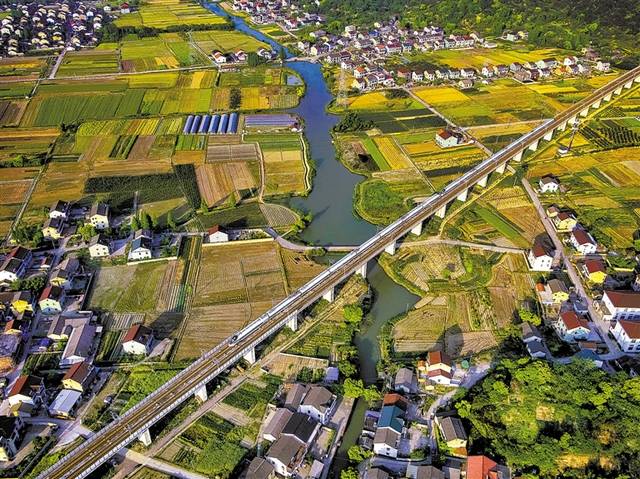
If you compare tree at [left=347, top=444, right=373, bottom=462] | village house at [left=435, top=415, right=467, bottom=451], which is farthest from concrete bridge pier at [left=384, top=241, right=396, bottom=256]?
tree at [left=347, top=444, right=373, bottom=462]

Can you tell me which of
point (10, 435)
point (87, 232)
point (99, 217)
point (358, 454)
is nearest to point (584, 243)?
point (358, 454)

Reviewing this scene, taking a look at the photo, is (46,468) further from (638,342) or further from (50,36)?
(50,36)

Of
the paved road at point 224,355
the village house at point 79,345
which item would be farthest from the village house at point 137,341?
the paved road at point 224,355

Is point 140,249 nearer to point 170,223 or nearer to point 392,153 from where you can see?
point 170,223

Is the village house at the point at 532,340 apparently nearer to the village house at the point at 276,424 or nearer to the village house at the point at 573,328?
the village house at the point at 573,328

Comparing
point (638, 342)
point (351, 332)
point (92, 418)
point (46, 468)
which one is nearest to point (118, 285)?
point (92, 418)

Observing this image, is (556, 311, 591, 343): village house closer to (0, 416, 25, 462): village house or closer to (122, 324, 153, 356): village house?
(122, 324, 153, 356): village house
